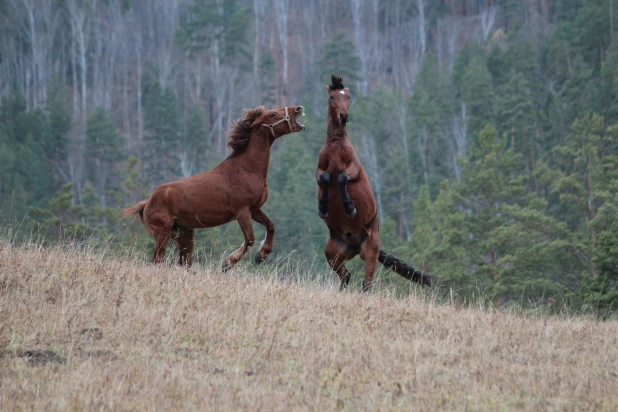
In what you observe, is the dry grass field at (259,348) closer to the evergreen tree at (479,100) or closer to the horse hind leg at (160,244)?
the horse hind leg at (160,244)

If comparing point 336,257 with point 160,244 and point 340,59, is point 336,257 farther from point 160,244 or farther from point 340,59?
point 340,59

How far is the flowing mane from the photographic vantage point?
11.7 meters

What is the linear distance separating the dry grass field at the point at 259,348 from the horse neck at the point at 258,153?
186 centimetres

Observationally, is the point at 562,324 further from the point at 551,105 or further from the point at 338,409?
the point at 551,105

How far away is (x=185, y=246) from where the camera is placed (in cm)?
1183

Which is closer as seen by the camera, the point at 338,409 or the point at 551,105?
the point at 338,409

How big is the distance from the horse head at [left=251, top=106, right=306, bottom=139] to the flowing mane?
0.31ft

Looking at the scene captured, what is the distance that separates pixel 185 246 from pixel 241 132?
170 cm

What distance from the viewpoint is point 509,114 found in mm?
59062

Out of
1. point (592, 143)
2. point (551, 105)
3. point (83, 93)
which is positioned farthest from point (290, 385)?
point (83, 93)

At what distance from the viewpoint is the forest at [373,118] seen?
34.9 m

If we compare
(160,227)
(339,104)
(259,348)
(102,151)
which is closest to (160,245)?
(160,227)

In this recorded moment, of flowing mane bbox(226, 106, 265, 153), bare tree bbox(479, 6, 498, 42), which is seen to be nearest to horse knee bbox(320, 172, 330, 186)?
flowing mane bbox(226, 106, 265, 153)

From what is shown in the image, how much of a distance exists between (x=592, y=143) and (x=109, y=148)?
4177 centimetres
